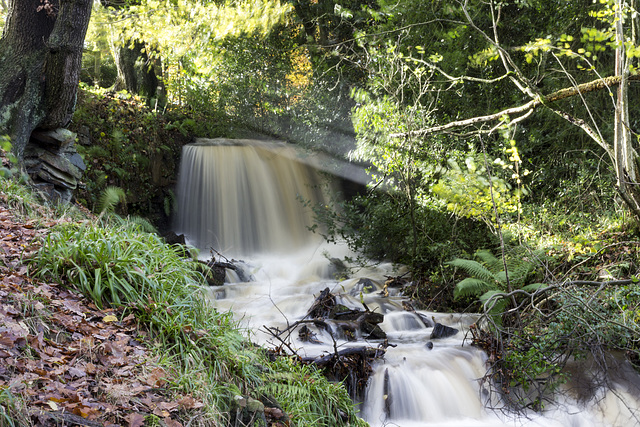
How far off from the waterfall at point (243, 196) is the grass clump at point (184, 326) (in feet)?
23.7

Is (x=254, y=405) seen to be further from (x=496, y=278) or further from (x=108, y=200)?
(x=108, y=200)

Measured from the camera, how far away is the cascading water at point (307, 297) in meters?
4.70

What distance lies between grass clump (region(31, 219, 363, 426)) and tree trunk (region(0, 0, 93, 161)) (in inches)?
133

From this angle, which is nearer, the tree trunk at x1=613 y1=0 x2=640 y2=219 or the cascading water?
the cascading water

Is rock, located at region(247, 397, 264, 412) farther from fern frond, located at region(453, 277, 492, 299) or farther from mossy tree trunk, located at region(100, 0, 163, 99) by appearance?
mossy tree trunk, located at region(100, 0, 163, 99)

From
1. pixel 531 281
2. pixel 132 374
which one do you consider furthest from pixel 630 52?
pixel 132 374

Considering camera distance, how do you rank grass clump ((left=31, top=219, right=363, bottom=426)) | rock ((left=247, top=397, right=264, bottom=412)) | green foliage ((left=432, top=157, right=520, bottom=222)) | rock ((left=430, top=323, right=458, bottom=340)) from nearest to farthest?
rock ((left=247, top=397, right=264, bottom=412)), grass clump ((left=31, top=219, right=363, bottom=426)), rock ((left=430, top=323, right=458, bottom=340)), green foliage ((left=432, top=157, right=520, bottom=222))

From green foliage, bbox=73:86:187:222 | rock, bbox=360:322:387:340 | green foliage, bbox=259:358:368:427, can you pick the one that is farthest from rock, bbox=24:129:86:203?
green foliage, bbox=259:358:368:427

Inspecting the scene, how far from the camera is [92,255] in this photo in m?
3.54

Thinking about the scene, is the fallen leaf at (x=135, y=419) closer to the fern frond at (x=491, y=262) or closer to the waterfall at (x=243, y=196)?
the fern frond at (x=491, y=262)

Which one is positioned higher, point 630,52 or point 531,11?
point 531,11

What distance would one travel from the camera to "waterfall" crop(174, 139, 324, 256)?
38.0ft

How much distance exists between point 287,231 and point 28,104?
22.8 feet

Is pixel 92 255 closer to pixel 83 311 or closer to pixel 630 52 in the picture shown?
pixel 83 311
